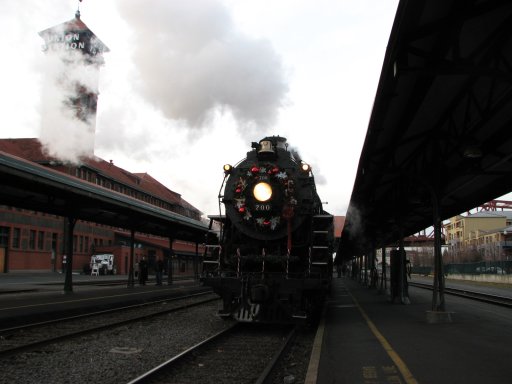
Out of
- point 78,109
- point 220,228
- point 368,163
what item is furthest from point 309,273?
point 78,109

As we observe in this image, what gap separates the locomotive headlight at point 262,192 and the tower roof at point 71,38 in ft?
35.2

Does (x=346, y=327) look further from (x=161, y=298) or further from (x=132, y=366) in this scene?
(x=161, y=298)

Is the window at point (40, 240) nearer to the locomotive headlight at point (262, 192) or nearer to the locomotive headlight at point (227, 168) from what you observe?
the locomotive headlight at point (227, 168)

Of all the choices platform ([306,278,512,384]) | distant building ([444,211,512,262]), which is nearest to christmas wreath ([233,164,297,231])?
platform ([306,278,512,384])

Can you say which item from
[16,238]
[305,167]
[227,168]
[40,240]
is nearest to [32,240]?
[40,240]

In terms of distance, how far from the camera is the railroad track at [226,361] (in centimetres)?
602

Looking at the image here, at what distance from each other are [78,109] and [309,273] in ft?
47.6

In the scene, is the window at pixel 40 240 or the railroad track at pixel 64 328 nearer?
the railroad track at pixel 64 328

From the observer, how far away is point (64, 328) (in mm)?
10242

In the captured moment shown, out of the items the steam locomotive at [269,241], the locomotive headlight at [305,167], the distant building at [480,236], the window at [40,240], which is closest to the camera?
the steam locomotive at [269,241]

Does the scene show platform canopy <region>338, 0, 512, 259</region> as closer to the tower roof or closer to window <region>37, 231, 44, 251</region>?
the tower roof

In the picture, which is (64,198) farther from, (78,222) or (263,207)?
(78,222)

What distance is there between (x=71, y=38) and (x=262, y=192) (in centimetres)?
1315

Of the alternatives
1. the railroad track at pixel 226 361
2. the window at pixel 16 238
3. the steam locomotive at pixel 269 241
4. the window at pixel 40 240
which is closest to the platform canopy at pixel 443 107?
the steam locomotive at pixel 269 241
